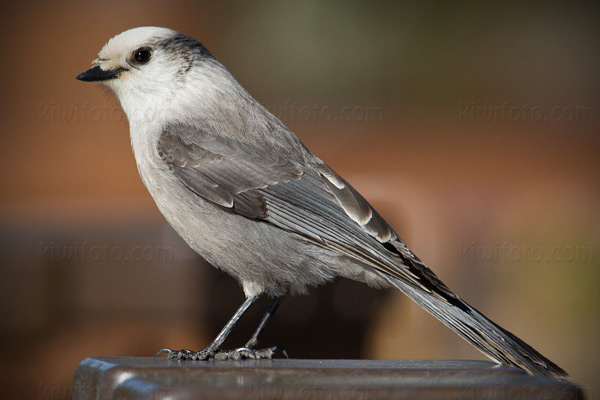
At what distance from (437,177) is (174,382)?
5.59 metres

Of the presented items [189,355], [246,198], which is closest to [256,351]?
[189,355]

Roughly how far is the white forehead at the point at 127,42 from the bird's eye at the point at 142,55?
0.08ft

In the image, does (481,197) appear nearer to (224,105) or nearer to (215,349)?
(224,105)

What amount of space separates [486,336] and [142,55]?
2035 mm

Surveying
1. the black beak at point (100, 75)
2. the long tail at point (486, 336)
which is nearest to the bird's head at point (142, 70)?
the black beak at point (100, 75)

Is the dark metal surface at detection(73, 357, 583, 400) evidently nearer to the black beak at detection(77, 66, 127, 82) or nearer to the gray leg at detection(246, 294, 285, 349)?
the gray leg at detection(246, 294, 285, 349)

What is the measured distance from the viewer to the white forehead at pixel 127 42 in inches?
143

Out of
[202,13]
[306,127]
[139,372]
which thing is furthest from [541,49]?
[139,372]

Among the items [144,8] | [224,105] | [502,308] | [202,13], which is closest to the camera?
[224,105]

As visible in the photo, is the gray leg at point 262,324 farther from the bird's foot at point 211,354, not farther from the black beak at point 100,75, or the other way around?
the black beak at point 100,75

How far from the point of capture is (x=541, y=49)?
28.2ft

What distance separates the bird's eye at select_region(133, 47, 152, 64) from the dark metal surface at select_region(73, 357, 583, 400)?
5.34 feet

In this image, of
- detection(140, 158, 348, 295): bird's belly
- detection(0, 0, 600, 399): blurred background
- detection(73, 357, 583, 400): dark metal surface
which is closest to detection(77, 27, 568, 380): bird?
detection(140, 158, 348, 295): bird's belly

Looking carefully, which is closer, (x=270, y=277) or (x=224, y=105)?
(x=270, y=277)
